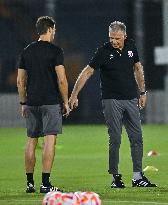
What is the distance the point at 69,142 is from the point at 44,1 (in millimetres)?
9908

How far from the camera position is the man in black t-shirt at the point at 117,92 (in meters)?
13.0

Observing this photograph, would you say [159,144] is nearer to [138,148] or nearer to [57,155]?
[57,155]

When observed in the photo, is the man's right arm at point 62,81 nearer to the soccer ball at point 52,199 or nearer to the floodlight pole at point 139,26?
the soccer ball at point 52,199

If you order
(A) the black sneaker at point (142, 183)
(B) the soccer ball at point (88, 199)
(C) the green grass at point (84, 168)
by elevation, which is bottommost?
(C) the green grass at point (84, 168)

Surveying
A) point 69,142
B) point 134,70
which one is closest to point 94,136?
point 69,142

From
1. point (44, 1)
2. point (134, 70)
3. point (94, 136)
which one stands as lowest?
point (94, 136)

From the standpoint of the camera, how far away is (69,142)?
23.4 metres

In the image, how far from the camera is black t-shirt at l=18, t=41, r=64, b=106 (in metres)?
12.3

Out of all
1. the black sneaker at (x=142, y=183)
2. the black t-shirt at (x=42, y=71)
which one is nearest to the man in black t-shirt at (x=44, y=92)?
the black t-shirt at (x=42, y=71)

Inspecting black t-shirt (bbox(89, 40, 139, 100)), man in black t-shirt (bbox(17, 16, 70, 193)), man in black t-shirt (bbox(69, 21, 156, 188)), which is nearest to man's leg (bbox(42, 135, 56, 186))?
man in black t-shirt (bbox(17, 16, 70, 193))

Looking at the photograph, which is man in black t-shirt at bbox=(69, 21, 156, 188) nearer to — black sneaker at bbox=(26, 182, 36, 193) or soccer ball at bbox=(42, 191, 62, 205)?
black sneaker at bbox=(26, 182, 36, 193)

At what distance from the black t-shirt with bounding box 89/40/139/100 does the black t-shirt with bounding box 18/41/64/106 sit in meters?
0.83

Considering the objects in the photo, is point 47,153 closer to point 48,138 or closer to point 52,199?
point 48,138

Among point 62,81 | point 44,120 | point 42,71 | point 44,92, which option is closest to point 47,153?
point 44,120
